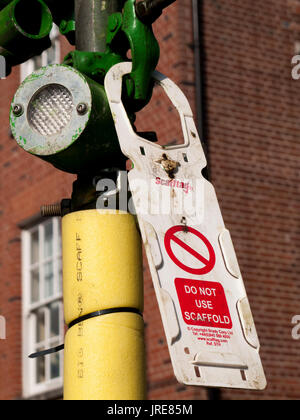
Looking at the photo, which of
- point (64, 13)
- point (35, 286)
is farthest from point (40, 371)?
point (64, 13)

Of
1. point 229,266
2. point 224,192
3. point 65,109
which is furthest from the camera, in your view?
point 224,192

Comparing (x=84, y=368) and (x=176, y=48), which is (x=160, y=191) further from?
(x=176, y=48)

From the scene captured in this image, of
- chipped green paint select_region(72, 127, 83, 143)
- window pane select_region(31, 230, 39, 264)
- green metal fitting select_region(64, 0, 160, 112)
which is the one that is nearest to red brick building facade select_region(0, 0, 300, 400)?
window pane select_region(31, 230, 39, 264)

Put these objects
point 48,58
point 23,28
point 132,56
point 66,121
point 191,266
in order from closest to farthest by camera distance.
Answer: point 191,266
point 66,121
point 132,56
point 23,28
point 48,58

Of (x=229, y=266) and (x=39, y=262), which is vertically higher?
(x=39, y=262)

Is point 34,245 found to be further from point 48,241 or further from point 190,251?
point 190,251

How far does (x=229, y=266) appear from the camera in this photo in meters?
2.60

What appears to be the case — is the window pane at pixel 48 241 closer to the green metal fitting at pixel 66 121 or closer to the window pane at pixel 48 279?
the window pane at pixel 48 279

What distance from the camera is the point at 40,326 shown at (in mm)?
11211

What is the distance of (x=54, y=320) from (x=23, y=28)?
26.3 feet

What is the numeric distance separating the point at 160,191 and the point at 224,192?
6.96m

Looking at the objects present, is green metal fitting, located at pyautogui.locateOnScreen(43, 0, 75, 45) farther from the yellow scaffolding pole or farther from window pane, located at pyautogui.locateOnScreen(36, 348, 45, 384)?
window pane, located at pyautogui.locateOnScreen(36, 348, 45, 384)

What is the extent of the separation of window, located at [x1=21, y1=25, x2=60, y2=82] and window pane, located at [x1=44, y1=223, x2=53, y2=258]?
6.66ft
